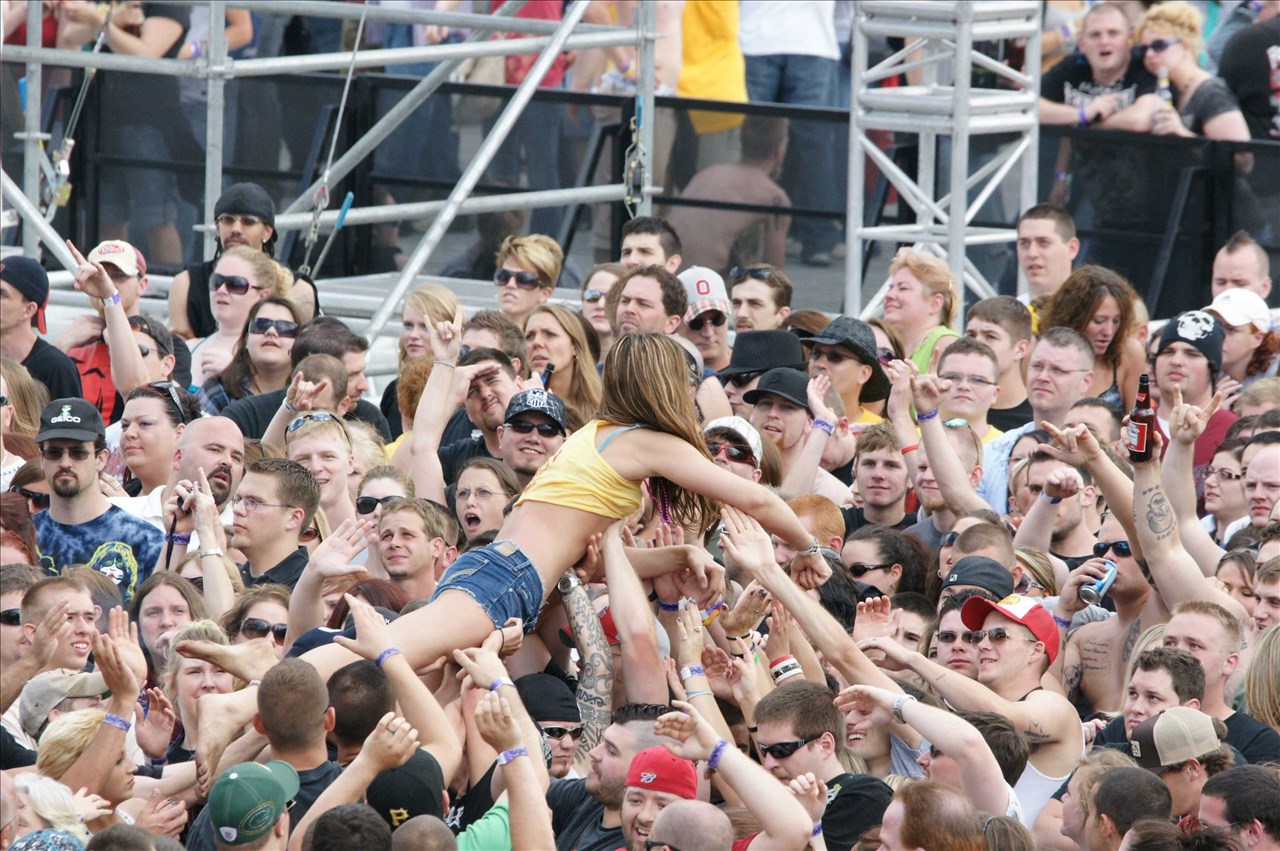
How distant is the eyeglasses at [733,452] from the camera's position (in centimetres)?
832

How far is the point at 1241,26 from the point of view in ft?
43.6

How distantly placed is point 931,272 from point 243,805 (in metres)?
5.87

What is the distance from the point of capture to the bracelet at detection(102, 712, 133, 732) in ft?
21.7

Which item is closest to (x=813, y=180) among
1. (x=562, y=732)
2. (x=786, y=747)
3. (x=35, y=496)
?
(x=35, y=496)

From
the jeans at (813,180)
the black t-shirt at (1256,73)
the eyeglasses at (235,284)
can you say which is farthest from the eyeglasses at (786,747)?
the black t-shirt at (1256,73)

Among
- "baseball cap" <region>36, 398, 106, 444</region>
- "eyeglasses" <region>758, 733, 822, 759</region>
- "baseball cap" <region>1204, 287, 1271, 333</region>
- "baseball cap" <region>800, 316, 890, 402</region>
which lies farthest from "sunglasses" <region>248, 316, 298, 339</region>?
"eyeglasses" <region>758, 733, 822, 759</region>

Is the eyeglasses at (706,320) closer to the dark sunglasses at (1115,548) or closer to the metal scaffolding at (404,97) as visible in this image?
the metal scaffolding at (404,97)

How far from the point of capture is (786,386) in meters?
9.23

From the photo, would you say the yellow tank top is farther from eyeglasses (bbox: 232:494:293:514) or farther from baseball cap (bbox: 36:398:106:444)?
baseball cap (bbox: 36:398:106:444)

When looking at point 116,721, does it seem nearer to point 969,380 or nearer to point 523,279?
point 969,380

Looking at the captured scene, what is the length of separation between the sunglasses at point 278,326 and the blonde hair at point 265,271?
0.35 metres

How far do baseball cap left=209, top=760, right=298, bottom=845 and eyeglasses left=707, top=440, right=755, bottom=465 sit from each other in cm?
293

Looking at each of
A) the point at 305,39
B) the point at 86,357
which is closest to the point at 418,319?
the point at 86,357

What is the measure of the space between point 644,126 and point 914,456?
3.81 metres
